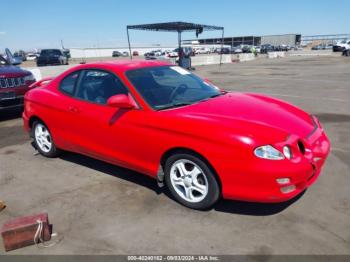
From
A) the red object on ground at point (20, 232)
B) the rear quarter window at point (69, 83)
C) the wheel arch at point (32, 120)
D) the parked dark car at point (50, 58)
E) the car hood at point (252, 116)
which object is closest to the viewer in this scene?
the red object on ground at point (20, 232)

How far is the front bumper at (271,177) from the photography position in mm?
3010

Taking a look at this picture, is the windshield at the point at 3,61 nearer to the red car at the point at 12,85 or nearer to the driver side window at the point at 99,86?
the red car at the point at 12,85

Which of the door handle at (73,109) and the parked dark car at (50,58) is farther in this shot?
the parked dark car at (50,58)

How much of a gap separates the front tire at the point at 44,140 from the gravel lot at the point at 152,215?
17cm

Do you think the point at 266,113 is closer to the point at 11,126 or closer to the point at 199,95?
the point at 199,95

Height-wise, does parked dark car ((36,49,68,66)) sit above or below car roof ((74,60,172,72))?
below

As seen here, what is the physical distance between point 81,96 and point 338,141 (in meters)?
4.36

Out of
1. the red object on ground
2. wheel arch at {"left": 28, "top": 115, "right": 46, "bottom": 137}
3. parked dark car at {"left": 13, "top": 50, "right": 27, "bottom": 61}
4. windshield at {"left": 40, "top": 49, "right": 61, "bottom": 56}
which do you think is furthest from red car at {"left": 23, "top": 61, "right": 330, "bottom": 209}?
windshield at {"left": 40, "top": 49, "right": 61, "bottom": 56}

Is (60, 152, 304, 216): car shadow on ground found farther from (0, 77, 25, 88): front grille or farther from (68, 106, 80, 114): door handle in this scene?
(0, 77, 25, 88): front grille

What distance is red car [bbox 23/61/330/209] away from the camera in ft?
10.1

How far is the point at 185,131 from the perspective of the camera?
3.34 metres

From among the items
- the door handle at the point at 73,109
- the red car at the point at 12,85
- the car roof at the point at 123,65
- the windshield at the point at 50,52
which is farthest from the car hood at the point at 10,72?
the windshield at the point at 50,52

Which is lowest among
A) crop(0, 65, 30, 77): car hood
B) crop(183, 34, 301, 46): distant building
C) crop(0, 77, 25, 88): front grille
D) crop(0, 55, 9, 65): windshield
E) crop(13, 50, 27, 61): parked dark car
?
crop(183, 34, 301, 46): distant building

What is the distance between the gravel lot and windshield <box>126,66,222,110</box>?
3.68 ft
